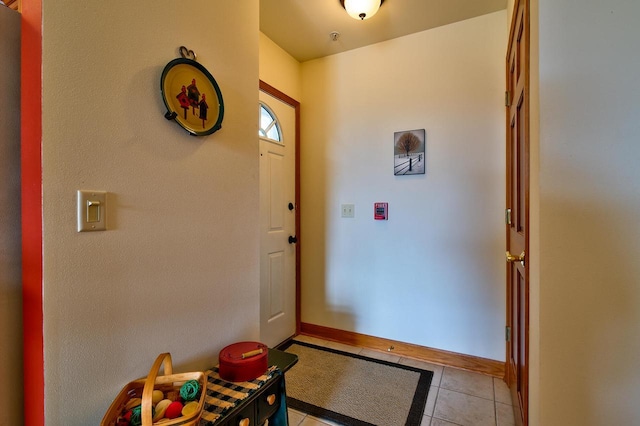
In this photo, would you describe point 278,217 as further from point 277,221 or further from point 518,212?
point 518,212

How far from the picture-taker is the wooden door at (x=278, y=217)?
2.30m

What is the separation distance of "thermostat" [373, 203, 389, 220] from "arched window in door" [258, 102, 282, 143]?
99 centimetres

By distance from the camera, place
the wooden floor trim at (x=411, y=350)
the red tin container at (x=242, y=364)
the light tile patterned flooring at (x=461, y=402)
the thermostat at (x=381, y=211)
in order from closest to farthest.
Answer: the red tin container at (x=242, y=364)
the light tile patterned flooring at (x=461, y=402)
the wooden floor trim at (x=411, y=350)
the thermostat at (x=381, y=211)

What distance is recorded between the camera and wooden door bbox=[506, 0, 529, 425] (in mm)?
1083

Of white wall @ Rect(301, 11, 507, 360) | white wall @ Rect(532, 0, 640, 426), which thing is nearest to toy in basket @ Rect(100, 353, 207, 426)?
white wall @ Rect(532, 0, 640, 426)

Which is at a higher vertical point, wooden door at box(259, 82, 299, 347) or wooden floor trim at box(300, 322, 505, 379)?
wooden door at box(259, 82, 299, 347)

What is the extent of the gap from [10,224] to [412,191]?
85.3 inches

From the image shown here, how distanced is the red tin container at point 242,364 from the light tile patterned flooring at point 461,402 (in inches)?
29.7

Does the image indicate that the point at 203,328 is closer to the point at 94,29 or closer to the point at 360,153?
the point at 94,29

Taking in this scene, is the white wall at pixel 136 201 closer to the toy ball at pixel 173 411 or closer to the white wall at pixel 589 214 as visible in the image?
the toy ball at pixel 173 411

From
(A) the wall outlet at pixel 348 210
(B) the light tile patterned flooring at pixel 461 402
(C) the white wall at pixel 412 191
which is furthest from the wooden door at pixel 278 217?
(B) the light tile patterned flooring at pixel 461 402

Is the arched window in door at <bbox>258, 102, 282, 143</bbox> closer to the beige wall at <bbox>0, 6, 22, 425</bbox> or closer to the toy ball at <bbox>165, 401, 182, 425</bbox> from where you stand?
the beige wall at <bbox>0, 6, 22, 425</bbox>

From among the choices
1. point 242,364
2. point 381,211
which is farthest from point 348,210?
point 242,364

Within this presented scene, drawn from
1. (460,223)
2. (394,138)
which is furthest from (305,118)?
(460,223)
